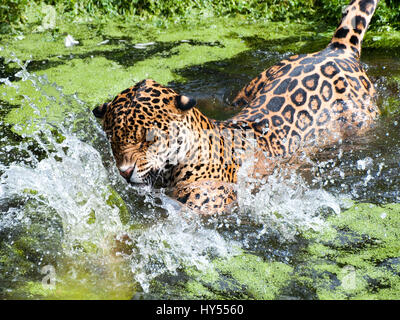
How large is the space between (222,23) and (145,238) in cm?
541

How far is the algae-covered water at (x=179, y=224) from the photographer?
11.2 ft

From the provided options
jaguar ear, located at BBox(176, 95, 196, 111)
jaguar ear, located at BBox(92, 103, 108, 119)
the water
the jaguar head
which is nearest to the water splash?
the water

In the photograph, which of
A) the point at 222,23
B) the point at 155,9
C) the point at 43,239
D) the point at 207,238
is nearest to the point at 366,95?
the point at 207,238

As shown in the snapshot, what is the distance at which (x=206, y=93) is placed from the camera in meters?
6.35

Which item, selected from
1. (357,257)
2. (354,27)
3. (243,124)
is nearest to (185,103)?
(243,124)

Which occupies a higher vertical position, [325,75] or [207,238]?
[325,75]

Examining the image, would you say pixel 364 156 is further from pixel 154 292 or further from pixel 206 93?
pixel 154 292

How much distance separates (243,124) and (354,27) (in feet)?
5.85

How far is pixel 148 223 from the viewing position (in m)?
4.11

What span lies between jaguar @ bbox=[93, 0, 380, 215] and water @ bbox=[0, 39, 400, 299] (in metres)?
0.17

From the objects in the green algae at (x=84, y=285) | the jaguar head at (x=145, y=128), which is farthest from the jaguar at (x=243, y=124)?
the green algae at (x=84, y=285)

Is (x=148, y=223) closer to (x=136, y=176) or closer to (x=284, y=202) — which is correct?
(x=136, y=176)

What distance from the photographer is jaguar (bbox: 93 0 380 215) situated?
12.2 feet

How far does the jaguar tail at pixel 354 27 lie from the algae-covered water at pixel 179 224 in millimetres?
876
